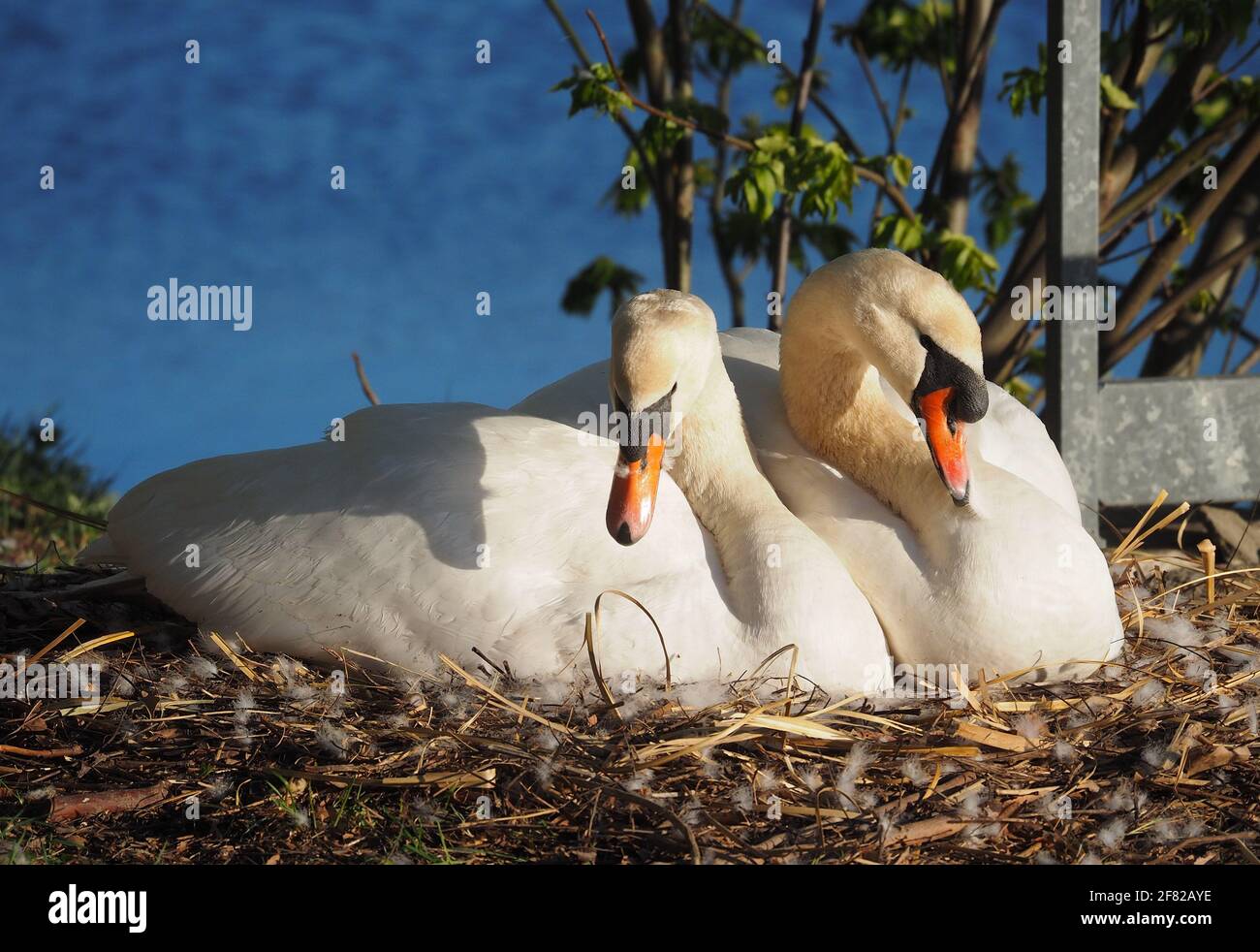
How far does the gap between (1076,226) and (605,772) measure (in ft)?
12.1

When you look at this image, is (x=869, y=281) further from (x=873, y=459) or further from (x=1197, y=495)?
(x=1197, y=495)

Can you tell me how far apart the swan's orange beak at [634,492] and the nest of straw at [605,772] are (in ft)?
1.43

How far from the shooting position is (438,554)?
11.7 ft

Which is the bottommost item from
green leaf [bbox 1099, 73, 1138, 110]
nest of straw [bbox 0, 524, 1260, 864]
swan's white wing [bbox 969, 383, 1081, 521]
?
nest of straw [bbox 0, 524, 1260, 864]

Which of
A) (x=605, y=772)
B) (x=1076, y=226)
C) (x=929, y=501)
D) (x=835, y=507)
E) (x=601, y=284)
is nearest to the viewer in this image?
Answer: (x=605, y=772)

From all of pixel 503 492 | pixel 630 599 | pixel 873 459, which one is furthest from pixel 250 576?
pixel 873 459

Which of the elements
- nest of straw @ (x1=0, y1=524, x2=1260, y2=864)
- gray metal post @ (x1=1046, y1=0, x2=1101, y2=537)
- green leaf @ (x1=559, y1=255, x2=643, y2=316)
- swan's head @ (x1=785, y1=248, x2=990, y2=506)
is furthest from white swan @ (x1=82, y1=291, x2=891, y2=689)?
green leaf @ (x1=559, y1=255, x2=643, y2=316)

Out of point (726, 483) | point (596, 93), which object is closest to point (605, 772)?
point (726, 483)

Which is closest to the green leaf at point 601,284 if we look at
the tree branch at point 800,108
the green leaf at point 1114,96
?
the tree branch at point 800,108

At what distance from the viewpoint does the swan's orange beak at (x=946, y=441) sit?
140 inches

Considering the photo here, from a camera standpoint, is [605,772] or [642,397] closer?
[605,772]

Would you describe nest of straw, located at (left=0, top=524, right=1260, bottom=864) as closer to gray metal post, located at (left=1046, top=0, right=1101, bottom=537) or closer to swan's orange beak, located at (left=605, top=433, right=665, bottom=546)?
swan's orange beak, located at (left=605, top=433, right=665, bottom=546)

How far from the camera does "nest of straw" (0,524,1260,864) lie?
9.77 feet

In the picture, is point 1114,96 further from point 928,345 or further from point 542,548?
point 542,548
